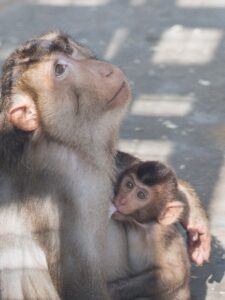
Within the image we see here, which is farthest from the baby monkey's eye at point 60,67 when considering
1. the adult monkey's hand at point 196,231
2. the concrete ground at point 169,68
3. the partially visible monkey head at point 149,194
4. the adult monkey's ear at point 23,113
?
the concrete ground at point 169,68

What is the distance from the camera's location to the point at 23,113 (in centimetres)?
429

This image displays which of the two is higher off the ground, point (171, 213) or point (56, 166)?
point (56, 166)

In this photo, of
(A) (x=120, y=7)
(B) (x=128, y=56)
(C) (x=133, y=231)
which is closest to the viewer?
(C) (x=133, y=231)

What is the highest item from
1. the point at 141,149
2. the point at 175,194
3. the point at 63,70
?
the point at 63,70

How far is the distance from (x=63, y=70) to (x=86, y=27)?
2831mm

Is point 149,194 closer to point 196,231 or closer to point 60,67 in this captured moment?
point 196,231

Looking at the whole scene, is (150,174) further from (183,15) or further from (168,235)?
(183,15)

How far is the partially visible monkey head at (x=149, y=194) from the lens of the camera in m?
4.65

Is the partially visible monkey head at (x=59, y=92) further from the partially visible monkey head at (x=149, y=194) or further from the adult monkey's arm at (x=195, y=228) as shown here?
the adult monkey's arm at (x=195, y=228)

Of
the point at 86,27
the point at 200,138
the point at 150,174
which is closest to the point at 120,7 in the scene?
the point at 86,27

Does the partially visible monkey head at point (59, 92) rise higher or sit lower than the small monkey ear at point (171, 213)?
higher

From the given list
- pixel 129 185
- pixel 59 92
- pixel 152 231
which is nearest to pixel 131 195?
pixel 129 185

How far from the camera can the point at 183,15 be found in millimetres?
7152

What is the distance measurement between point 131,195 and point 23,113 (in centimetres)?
59
